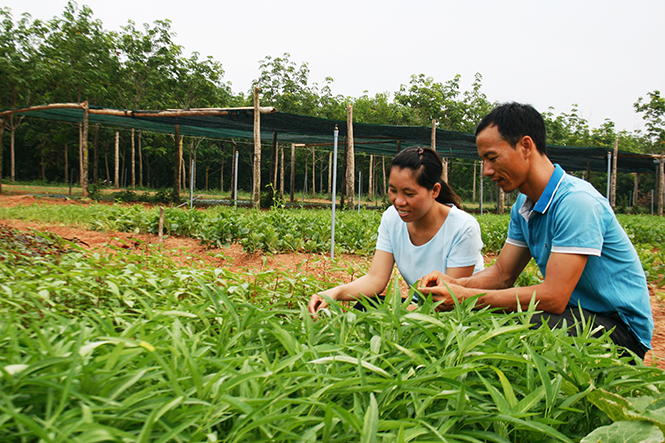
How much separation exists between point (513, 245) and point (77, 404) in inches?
A: 73.7

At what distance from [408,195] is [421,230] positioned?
0.90 feet

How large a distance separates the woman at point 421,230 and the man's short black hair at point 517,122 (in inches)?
17.4

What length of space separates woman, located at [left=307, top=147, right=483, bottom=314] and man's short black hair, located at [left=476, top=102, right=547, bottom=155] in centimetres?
44

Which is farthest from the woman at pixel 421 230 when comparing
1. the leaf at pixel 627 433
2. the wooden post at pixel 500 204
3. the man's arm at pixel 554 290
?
the wooden post at pixel 500 204

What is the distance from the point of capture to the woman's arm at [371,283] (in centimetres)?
181

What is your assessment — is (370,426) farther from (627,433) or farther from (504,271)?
(504,271)

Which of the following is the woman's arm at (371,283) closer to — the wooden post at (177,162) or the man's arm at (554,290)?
the man's arm at (554,290)

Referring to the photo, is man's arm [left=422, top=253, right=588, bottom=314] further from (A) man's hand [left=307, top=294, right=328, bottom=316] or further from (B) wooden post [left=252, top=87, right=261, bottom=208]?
(B) wooden post [left=252, top=87, right=261, bottom=208]

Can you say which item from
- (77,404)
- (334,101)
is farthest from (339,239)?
(334,101)

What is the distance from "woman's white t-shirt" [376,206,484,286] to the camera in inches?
82.8

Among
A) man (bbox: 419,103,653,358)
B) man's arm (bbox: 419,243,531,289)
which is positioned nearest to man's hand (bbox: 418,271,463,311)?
man (bbox: 419,103,653,358)

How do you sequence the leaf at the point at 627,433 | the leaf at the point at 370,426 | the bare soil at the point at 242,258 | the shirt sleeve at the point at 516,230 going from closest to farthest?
the leaf at the point at 370,426 < the leaf at the point at 627,433 < the shirt sleeve at the point at 516,230 < the bare soil at the point at 242,258

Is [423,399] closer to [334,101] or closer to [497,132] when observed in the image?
[497,132]

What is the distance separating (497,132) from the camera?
5.49ft
